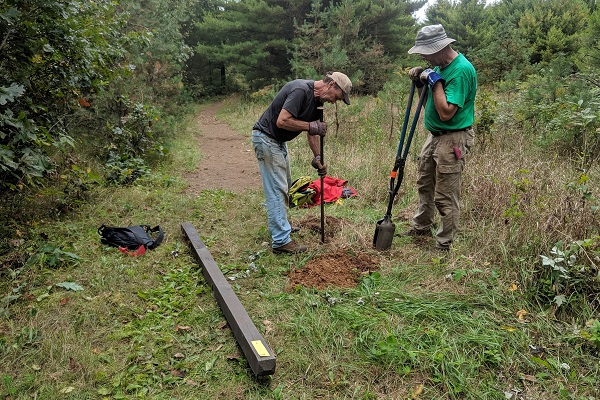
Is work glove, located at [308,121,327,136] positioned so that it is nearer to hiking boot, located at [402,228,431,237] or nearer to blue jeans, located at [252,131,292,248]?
Answer: blue jeans, located at [252,131,292,248]

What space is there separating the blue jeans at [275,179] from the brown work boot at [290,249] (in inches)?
1.4

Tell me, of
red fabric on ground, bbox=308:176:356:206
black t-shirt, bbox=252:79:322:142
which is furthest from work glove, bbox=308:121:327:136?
red fabric on ground, bbox=308:176:356:206

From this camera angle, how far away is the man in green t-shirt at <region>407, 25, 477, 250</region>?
3.51m

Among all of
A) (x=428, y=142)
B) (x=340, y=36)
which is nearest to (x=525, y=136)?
(x=428, y=142)

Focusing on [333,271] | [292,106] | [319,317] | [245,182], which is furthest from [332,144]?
[319,317]

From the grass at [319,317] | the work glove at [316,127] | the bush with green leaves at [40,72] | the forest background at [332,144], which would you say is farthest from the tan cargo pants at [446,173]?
the bush with green leaves at [40,72]

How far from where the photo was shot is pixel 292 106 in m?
3.72

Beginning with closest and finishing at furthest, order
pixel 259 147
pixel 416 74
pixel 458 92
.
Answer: pixel 458 92 → pixel 416 74 → pixel 259 147

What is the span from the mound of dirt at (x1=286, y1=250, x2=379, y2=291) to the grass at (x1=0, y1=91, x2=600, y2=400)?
12 cm

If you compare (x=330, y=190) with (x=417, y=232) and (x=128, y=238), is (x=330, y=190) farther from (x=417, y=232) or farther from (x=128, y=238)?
(x=128, y=238)

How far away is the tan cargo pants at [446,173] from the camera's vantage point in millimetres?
3727

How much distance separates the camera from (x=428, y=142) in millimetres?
4000

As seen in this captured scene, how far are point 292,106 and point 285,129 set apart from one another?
25cm

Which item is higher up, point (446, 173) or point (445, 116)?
point (445, 116)
